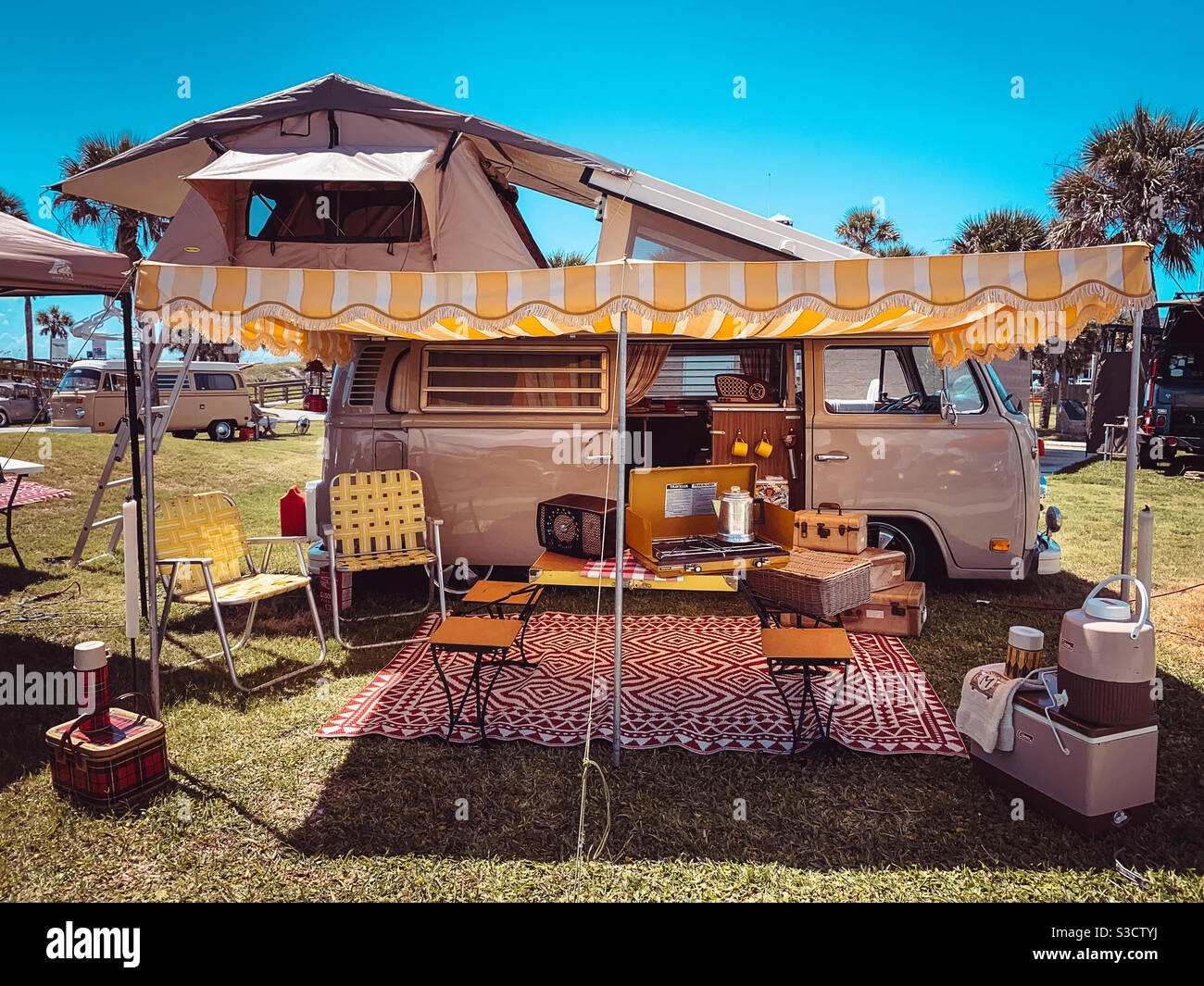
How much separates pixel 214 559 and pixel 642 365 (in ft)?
11.5

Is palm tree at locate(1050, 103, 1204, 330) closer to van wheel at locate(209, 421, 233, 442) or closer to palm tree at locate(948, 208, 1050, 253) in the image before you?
palm tree at locate(948, 208, 1050, 253)

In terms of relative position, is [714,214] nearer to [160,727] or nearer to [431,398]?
[431,398]

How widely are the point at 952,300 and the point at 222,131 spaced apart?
6412 mm

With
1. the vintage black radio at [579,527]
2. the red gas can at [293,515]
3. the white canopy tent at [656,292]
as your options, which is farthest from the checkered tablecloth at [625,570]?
the red gas can at [293,515]

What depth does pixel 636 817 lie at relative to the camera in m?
3.19

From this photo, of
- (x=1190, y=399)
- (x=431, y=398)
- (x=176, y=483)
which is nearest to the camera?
(x=431, y=398)

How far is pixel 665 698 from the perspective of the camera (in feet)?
14.5

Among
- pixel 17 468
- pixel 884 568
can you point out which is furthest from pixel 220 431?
pixel 884 568

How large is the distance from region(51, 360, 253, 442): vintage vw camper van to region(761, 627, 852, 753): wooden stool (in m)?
16.1

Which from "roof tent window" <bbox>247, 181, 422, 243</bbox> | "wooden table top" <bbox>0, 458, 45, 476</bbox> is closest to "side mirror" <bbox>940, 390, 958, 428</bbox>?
"roof tent window" <bbox>247, 181, 422, 243</bbox>

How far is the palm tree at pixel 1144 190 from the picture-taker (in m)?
17.5

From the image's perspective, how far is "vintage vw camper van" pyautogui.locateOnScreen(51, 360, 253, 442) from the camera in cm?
1705

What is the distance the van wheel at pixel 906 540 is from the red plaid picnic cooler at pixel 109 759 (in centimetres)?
489

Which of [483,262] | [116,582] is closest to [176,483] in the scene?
[116,582]
